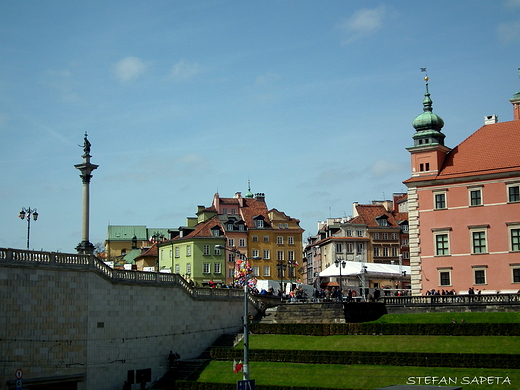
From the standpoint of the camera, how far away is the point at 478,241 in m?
63.8

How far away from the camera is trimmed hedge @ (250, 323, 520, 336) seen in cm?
4934

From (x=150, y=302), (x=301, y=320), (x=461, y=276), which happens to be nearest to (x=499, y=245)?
(x=461, y=276)

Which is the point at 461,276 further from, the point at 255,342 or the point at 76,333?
the point at 76,333

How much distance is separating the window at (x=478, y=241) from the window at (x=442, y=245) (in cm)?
228

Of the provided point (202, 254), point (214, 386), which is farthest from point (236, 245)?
point (214, 386)

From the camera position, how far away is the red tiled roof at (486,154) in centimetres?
6375

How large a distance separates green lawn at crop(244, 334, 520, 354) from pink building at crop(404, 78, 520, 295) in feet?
46.4

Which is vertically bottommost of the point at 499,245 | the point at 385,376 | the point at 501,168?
the point at 385,376

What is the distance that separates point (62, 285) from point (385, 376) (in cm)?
2044

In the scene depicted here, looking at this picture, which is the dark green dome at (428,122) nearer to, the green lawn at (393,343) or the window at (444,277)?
the window at (444,277)

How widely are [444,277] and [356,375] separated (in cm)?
2147

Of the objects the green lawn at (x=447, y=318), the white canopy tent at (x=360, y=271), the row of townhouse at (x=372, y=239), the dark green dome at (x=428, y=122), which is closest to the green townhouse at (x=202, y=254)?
the row of townhouse at (x=372, y=239)

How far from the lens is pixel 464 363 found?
148 feet

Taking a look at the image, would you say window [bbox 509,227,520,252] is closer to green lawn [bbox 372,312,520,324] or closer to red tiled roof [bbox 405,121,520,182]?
red tiled roof [bbox 405,121,520,182]
